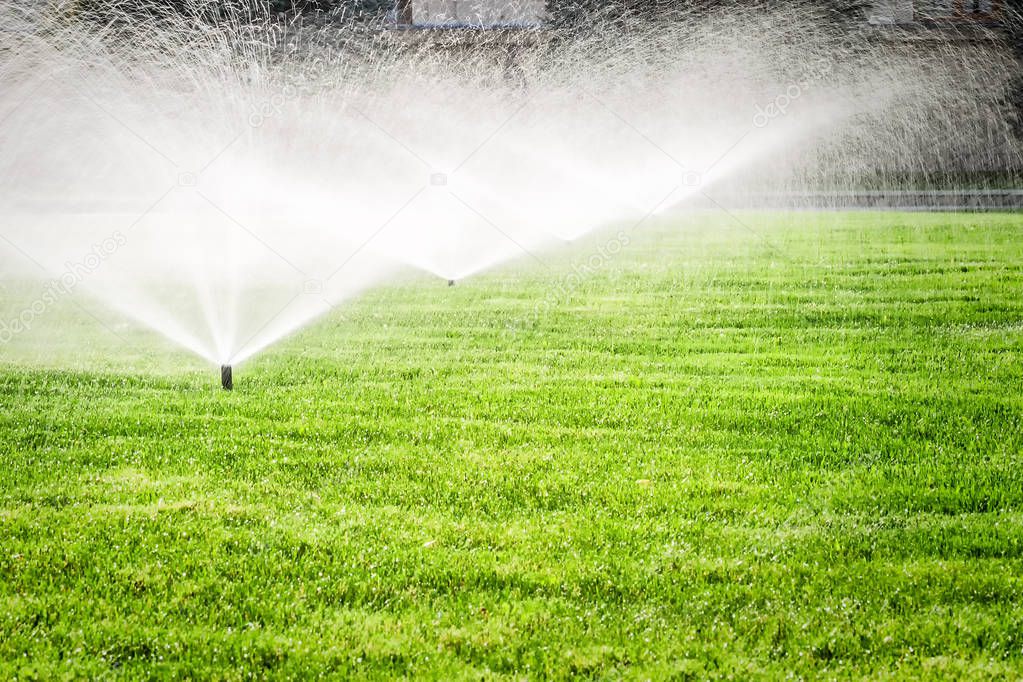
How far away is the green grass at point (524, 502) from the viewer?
3.79 metres

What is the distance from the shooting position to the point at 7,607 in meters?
4.04

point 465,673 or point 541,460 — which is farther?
point 541,460

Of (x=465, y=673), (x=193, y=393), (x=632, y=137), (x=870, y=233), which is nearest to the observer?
(x=465, y=673)

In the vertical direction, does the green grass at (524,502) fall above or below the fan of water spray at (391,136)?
below

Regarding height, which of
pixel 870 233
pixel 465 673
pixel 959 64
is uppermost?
pixel 959 64

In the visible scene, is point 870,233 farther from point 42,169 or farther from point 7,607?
point 42,169

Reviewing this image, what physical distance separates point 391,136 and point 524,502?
51.4 feet

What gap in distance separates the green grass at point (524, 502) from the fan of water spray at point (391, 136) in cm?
418

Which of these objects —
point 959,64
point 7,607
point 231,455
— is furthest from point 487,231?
point 959,64

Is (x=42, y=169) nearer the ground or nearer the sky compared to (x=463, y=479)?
nearer the sky

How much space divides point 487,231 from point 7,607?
12967 millimetres

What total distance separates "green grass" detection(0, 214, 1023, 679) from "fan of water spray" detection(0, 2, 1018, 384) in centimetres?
418

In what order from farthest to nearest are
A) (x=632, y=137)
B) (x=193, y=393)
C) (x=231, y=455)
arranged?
(x=632, y=137) < (x=193, y=393) < (x=231, y=455)

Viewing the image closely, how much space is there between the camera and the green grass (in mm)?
3793
